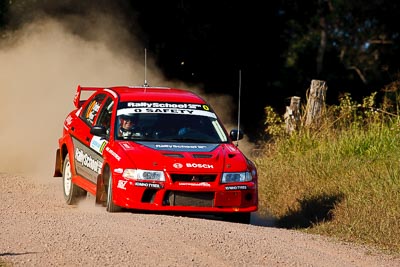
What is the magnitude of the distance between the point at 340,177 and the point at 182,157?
3.44m

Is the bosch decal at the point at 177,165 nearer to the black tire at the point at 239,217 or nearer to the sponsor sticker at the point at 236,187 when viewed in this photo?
the sponsor sticker at the point at 236,187

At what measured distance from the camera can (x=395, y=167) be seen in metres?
15.3

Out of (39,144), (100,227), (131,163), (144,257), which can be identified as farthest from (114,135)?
(39,144)

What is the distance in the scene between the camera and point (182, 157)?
1281cm

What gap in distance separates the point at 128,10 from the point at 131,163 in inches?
543

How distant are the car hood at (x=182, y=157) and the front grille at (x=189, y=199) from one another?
10.3 inches

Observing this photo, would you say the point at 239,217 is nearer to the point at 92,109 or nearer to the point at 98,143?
the point at 98,143

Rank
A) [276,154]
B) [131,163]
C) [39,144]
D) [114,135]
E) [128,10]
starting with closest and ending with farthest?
[131,163]
[114,135]
[276,154]
[39,144]
[128,10]

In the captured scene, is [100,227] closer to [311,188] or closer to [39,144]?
[311,188]

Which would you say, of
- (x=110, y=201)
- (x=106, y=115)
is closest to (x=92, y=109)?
(x=106, y=115)

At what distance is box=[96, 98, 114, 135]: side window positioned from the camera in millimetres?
14094

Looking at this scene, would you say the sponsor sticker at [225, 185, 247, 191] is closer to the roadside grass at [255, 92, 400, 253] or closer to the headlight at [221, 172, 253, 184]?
the headlight at [221, 172, 253, 184]

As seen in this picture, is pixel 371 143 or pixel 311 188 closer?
pixel 311 188

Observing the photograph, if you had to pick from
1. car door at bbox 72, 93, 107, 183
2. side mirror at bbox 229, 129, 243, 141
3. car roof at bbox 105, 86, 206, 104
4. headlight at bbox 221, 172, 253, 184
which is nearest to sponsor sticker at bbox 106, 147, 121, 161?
car door at bbox 72, 93, 107, 183
